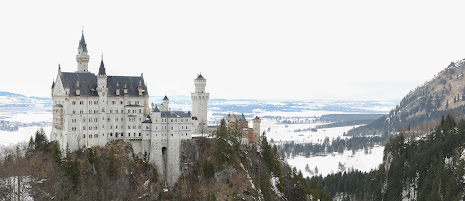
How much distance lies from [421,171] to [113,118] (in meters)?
84.9

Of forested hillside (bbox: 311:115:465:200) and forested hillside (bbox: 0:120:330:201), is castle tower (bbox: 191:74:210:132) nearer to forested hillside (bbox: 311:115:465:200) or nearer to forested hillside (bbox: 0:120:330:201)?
forested hillside (bbox: 0:120:330:201)

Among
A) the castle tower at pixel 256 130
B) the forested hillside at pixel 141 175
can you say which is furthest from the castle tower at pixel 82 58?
the castle tower at pixel 256 130

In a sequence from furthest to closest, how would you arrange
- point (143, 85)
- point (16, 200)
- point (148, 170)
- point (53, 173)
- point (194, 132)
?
point (194, 132), point (143, 85), point (148, 170), point (53, 173), point (16, 200)

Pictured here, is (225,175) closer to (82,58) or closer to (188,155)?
(188,155)

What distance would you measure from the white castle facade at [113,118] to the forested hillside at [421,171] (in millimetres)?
48806

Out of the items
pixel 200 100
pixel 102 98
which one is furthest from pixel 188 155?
pixel 102 98

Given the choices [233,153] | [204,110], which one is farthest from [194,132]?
[233,153]

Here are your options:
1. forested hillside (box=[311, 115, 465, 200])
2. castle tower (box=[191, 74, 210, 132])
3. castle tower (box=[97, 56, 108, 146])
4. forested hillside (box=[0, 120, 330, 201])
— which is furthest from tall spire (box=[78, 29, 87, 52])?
forested hillside (box=[311, 115, 465, 200])

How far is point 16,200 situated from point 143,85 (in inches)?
1612

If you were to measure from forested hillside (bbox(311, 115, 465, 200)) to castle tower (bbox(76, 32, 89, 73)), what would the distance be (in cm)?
7120

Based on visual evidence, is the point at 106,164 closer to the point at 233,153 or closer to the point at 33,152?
the point at 33,152

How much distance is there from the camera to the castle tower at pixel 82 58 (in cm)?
11206

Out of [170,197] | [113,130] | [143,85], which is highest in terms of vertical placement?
[143,85]

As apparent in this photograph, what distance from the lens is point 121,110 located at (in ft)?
357
